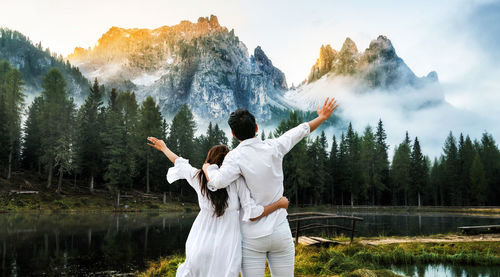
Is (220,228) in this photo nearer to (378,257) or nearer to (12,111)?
(378,257)

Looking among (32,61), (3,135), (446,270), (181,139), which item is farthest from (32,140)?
(32,61)

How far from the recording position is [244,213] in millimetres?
3109

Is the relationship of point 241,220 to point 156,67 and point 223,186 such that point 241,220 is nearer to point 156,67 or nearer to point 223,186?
point 223,186

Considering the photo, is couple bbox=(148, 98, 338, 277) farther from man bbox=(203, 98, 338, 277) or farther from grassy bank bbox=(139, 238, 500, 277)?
grassy bank bbox=(139, 238, 500, 277)

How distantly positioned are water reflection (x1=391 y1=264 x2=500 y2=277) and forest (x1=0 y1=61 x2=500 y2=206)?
114ft

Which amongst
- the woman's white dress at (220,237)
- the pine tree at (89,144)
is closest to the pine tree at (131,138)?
the pine tree at (89,144)

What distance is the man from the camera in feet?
9.91

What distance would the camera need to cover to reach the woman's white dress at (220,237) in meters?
3.07

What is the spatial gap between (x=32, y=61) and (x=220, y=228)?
148m

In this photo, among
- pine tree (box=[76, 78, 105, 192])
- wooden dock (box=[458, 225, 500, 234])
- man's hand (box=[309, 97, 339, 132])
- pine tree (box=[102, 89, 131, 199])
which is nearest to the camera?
man's hand (box=[309, 97, 339, 132])

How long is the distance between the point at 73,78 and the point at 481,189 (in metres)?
135

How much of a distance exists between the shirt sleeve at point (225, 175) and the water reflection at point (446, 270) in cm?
746

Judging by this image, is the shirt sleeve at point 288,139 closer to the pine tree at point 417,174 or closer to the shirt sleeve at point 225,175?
the shirt sleeve at point 225,175

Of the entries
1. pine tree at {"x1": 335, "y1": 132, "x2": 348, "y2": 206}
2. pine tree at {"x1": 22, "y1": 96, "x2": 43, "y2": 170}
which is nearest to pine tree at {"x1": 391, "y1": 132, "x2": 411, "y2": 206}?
pine tree at {"x1": 335, "y1": 132, "x2": 348, "y2": 206}
